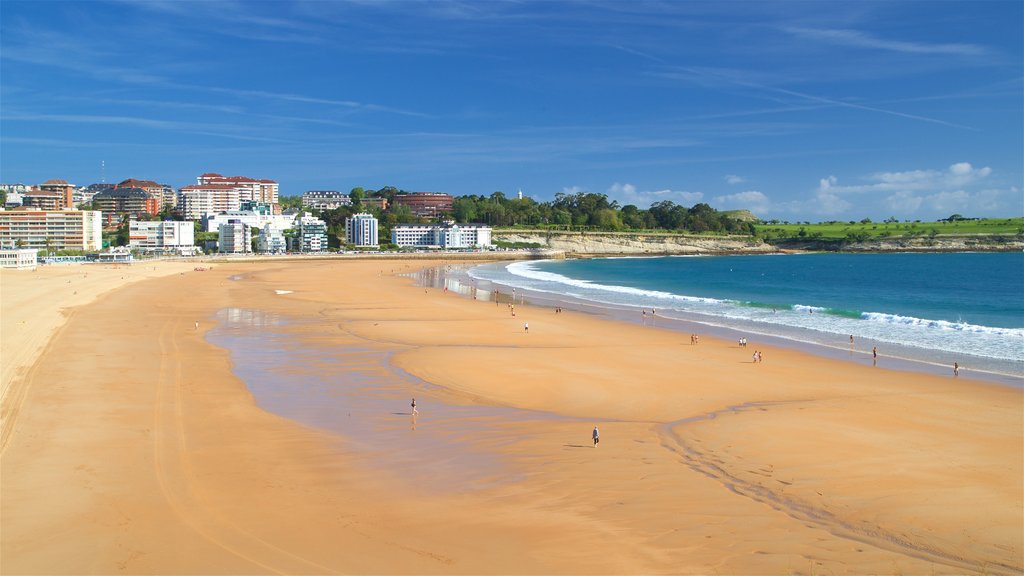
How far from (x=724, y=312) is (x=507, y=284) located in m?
23.8

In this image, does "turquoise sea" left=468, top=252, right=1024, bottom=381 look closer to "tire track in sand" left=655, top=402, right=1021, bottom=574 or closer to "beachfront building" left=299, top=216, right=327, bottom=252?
"tire track in sand" left=655, top=402, right=1021, bottom=574

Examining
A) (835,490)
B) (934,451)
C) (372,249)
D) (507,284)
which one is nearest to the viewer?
(835,490)

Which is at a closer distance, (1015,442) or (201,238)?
(1015,442)

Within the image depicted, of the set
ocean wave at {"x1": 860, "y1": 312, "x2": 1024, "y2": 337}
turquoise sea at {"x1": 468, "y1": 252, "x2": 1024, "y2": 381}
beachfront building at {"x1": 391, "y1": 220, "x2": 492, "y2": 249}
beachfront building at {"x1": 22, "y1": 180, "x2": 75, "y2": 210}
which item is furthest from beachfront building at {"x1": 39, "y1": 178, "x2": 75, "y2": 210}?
ocean wave at {"x1": 860, "y1": 312, "x2": 1024, "y2": 337}

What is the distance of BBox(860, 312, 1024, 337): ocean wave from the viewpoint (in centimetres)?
2969

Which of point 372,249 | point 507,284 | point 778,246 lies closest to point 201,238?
point 372,249

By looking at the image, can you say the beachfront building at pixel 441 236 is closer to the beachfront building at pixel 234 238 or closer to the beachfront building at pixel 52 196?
the beachfront building at pixel 234 238

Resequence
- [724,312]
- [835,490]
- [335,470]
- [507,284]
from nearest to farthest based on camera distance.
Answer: [835,490]
[335,470]
[724,312]
[507,284]

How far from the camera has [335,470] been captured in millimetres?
12461

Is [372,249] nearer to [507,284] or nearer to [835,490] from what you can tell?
[507,284]

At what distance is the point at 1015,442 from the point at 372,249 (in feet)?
368

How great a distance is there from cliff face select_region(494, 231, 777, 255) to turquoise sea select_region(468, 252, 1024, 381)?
231 ft

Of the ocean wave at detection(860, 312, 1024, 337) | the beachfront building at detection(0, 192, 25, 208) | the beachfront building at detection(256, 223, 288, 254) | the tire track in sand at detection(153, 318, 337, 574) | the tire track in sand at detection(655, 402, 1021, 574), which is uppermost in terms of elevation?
the beachfront building at detection(0, 192, 25, 208)

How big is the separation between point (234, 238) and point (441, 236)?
3640 centimetres
